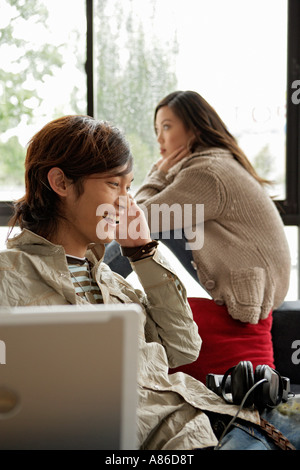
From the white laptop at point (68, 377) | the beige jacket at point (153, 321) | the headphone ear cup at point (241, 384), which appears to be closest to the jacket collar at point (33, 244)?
the beige jacket at point (153, 321)

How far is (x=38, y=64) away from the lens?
2482 millimetres

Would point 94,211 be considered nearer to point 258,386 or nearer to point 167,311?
point 167,311

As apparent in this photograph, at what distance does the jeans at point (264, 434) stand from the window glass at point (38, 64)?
5.56 ft

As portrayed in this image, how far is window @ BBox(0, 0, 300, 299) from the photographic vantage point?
247 centimetres

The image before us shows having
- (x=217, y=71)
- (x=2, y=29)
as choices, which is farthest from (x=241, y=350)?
(x=2, y=29)

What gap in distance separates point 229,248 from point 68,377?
1.24m

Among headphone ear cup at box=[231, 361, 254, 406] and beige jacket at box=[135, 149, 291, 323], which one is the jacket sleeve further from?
beige jacket at box=[135, 149, 291, 323]

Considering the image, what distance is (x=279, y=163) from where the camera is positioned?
103 inches

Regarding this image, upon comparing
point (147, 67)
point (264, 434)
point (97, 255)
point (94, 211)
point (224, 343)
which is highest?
point (147, 67)

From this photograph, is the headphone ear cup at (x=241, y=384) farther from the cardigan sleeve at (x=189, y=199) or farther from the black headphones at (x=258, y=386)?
the cardigan sleeve at (x=189, y=199)

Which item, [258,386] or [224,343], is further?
[224,343]

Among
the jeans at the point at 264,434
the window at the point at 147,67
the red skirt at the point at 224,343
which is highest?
the window at the point at 147,67

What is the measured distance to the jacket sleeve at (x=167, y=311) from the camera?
132cm

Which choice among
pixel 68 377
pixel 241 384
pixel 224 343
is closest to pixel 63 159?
pixel 241 384
